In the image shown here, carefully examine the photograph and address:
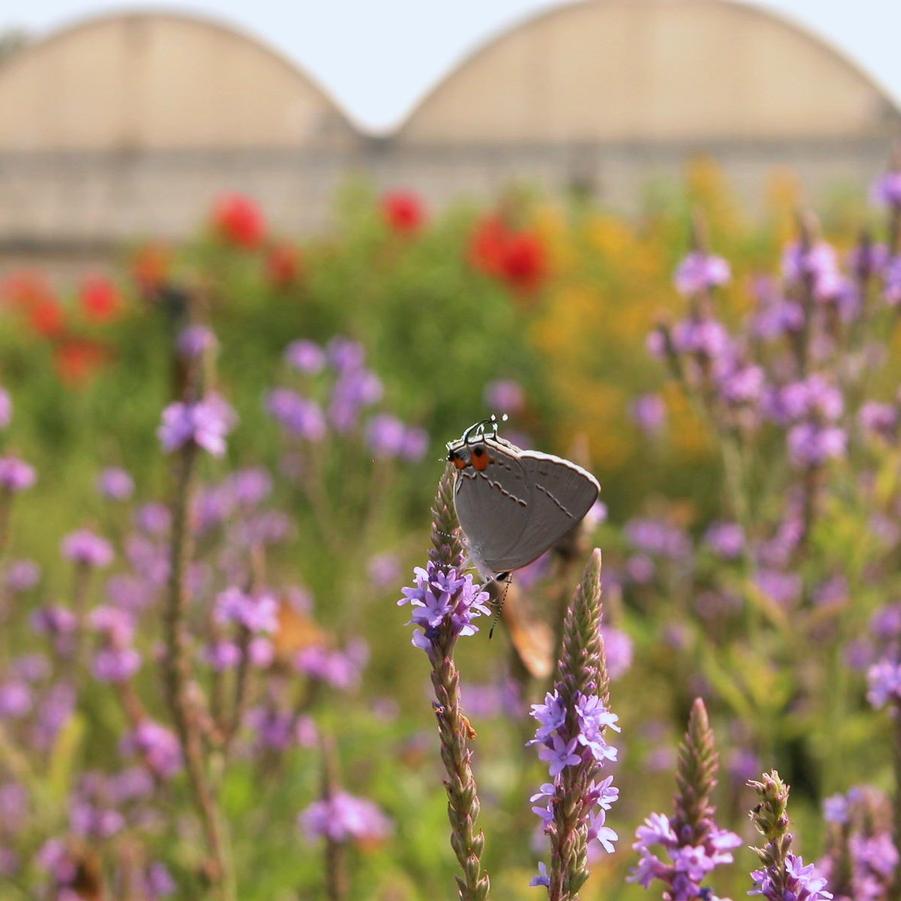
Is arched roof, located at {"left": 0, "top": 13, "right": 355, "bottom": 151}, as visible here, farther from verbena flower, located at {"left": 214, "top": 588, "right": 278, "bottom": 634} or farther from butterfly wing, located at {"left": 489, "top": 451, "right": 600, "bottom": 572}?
butterfly wing, located at {"left": 489, "top": 451, "right": 600, "bottom": 572}

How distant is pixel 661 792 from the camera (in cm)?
459

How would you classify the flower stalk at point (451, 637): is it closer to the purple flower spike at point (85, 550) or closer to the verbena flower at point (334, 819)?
the verbena flower at point (334, 819)

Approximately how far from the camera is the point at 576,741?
1.17 m

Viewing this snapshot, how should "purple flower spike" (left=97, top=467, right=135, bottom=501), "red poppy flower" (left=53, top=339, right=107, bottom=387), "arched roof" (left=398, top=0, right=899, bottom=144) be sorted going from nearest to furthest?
"purple flower spike" (left=97, top=467, right=135, bottom=501) → "red poppy flower" (left=53, top=339, right=107, bottom=387) → "arched roof" (left=398, top=0, right=899, bottom=144)

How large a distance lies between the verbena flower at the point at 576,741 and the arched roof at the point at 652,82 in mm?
17741

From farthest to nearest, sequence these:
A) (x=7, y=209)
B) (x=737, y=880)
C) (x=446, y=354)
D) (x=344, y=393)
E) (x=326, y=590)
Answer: (x=7, y=209) → (x=446, y=354) → (x=326, y=590) → (x=344, y=393) → (x=737, y=880)

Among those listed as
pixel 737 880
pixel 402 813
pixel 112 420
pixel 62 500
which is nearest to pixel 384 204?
pixel 112 420

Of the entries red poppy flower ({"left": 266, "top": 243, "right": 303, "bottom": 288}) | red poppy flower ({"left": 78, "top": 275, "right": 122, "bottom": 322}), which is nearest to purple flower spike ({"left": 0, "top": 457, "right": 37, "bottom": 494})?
red poppy flower ({"left": 266, "top": 243, "right": 303, "bottom": 288})

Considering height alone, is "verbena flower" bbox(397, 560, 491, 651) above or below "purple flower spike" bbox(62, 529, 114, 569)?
above

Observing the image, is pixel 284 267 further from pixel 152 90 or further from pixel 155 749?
pixel 152 90

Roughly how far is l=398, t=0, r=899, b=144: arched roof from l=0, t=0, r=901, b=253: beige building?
25 millimetres

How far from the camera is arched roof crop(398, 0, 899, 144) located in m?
18.7

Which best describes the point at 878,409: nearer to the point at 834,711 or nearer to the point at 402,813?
the point at 834,711

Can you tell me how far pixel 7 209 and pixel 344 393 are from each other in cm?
1545
